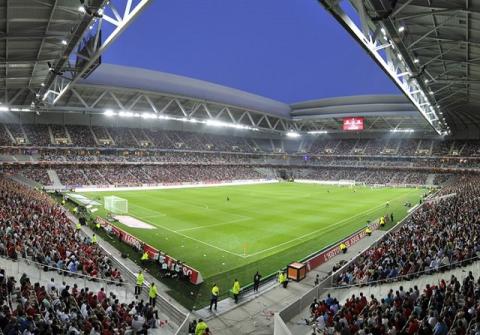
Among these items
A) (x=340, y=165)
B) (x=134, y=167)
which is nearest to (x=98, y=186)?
(x=134, y=167)

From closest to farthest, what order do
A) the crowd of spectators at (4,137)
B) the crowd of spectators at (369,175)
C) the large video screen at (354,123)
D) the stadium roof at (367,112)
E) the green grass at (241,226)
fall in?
the green grass at (241,226)
the crowd of spectators at (4,137)
the stadium roof at (367,112)
the large video screen at (354,123)
the crowd of spectators at (369,175)

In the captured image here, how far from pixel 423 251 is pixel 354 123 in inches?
2472

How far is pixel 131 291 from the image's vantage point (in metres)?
16.5

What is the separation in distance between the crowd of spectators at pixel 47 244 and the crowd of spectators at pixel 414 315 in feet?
33.2

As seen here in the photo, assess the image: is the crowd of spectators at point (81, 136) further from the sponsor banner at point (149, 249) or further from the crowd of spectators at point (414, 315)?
the crowd of spectators at point (414, 315)

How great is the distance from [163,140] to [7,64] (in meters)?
54.7

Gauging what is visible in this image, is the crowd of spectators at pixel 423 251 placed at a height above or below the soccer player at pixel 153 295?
above

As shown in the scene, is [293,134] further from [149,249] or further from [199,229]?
[149,249]

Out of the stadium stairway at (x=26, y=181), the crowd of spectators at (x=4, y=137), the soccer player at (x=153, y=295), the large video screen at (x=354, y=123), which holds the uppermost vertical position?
the large video screen at (x=354, y=123)

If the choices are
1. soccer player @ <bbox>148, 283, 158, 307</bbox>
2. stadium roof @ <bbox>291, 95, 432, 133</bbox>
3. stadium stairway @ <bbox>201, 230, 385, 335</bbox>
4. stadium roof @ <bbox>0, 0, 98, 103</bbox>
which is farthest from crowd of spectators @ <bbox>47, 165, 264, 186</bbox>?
stadium stairway @ <bbox>201, 230, 385, 335</bbox>

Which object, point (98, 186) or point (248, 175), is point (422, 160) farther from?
point (98, 186)

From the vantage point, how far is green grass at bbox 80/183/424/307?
21.6m

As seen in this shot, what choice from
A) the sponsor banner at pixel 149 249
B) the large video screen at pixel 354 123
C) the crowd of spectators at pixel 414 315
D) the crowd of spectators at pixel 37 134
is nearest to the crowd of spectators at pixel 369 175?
the large video screen at pixel 354 123

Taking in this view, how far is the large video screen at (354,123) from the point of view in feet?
246
